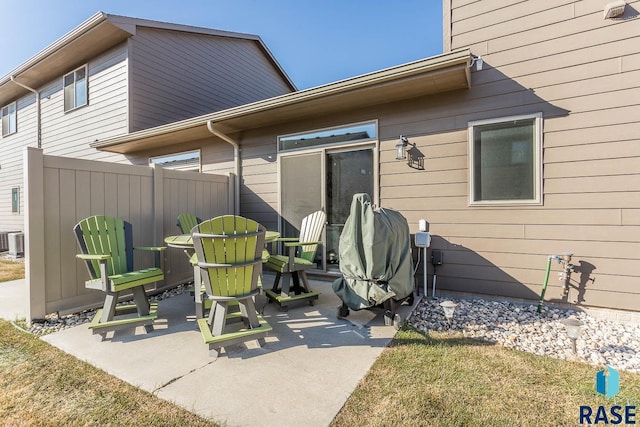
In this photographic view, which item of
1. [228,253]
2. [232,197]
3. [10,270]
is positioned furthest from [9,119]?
[228,253]

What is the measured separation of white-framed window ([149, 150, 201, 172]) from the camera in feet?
20.4

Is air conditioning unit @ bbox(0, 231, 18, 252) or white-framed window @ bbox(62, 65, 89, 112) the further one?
air conditioning unit @ bbox(0, 231, 18, 252)

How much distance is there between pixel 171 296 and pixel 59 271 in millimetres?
1233

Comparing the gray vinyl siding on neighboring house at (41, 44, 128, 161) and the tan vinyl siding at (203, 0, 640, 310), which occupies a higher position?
the gray vinyl siding on neighboring house at (41, 44, 128, 161)

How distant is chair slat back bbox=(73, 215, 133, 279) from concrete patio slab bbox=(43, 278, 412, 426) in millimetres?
642

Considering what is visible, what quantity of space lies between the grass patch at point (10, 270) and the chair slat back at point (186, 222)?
3392 mm

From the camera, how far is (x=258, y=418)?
1.69 meters

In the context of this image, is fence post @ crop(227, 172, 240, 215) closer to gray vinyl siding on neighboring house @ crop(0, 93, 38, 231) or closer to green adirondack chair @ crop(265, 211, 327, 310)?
green adirondack chair @ crop(265, 211, 327, 310)

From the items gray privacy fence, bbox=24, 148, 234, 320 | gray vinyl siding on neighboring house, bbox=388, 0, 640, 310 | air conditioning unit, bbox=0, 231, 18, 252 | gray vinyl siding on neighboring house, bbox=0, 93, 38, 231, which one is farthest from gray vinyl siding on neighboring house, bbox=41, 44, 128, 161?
gray vinyl siding on neighboring house, bbox=388, 0, 640, 310

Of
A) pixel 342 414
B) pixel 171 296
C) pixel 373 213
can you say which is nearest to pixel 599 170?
pixel 373 213

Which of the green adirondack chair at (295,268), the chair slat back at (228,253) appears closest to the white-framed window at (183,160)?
the green adirondack chair at (295,268)

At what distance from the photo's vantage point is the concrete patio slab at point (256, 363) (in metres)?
1.79

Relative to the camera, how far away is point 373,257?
9.46ft

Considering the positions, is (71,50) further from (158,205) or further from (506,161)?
(506,161)
